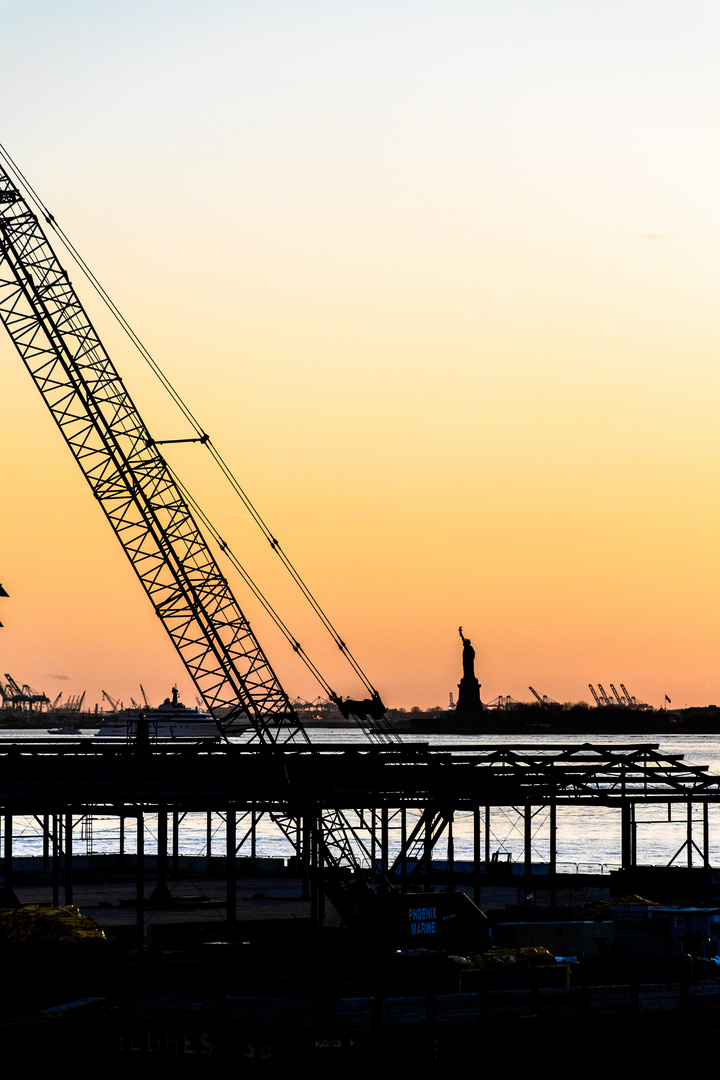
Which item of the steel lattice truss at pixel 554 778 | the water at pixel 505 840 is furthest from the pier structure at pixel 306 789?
the water at pixel 505 840

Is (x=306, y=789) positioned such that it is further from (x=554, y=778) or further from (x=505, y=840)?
(x=505, y=840)

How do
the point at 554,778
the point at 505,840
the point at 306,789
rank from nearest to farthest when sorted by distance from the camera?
the point at 306,789, the point at 554,778, the point at 505,840

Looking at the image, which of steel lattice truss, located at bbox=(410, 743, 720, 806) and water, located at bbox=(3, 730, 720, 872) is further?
water, located at bbox=(3, 730, 720, 872)

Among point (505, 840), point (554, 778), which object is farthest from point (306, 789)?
point (505, 840)

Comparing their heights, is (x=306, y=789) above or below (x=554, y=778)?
below

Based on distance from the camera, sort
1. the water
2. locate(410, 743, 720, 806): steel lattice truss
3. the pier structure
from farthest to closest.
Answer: the water
locate(410, 743, 720, 806): steel lattice truss
the pier structure

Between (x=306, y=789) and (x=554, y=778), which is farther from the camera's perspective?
(x=554, y=778)

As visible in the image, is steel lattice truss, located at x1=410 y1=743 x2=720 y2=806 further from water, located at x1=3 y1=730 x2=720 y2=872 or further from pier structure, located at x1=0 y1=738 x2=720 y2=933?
water, located at x1=3 y1=730 x2=720 y2=872

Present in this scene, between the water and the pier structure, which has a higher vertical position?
the pier structure

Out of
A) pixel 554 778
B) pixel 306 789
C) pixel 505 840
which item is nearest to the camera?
pixel 306 789

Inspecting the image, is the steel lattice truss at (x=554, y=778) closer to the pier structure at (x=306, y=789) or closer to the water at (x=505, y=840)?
the pier structure at (x=306, y=789)

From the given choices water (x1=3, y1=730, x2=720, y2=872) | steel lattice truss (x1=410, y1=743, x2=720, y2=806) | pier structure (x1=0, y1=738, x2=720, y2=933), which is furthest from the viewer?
water (x1=3, y1=730, x2=720, y2=872)

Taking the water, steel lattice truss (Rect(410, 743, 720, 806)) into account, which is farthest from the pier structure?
the water

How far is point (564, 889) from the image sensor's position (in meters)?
68.4
